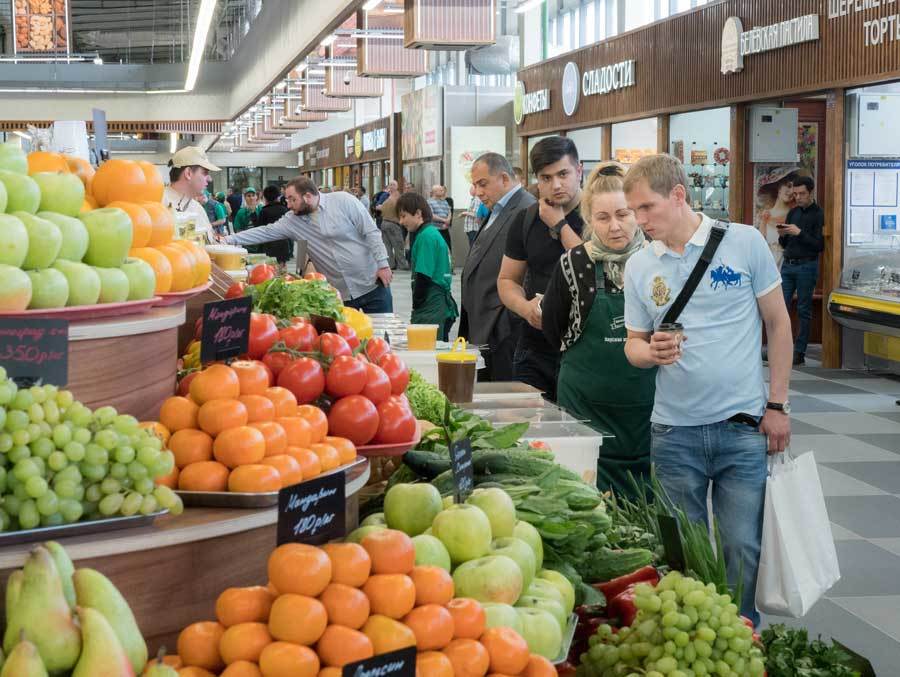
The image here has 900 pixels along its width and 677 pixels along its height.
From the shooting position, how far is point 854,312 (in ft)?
33.0

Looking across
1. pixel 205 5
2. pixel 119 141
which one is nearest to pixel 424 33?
pixel 205 5

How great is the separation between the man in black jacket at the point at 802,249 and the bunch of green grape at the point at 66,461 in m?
9.55

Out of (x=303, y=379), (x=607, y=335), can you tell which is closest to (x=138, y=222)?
(x=303, y=379)

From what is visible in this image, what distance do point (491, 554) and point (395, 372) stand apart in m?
→ 0.71

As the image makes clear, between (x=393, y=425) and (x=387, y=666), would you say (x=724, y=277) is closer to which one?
(x=393, y=425)

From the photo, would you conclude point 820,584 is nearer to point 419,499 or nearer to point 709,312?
point 709,312

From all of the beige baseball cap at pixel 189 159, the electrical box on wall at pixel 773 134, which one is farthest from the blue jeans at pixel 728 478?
the electrical box on wall at pixel 773 134

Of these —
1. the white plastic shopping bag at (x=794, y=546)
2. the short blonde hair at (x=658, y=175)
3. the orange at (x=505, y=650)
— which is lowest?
the white plastic shopping bag at (x=794, y=546)

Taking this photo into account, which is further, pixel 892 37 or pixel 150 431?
pixel 892 37

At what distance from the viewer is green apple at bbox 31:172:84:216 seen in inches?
88.6

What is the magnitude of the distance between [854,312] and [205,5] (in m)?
7.29

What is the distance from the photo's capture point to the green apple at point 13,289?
1947 mm

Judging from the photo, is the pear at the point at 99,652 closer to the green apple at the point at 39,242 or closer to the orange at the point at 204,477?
the orange at the point at 204,477

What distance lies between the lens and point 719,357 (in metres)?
3.48
